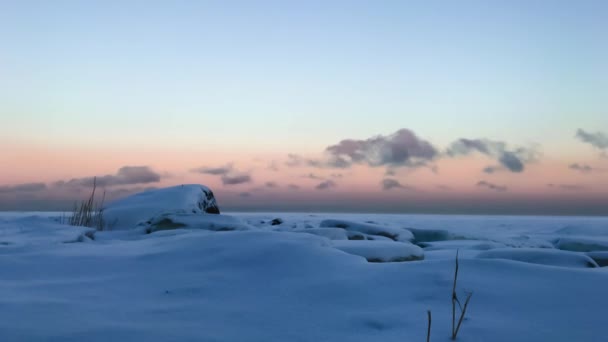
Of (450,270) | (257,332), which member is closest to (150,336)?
(257,332)

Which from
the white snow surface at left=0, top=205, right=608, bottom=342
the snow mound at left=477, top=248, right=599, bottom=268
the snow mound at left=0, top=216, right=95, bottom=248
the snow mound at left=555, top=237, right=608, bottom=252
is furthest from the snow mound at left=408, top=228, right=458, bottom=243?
the snow mound at left=0, top=216, right=95, bottom=248

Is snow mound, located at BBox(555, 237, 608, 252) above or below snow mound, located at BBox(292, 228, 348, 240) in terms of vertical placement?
below

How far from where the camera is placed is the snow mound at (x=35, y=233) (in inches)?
141

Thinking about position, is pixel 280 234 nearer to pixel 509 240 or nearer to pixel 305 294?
pixel 305 294

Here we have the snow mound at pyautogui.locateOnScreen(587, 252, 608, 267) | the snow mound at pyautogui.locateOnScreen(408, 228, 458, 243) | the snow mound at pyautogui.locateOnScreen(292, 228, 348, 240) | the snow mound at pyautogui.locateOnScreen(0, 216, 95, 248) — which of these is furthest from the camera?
the snow mound at pyautogui.locateOnScreen(408, 228, 458, 243)

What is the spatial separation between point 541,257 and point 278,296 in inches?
75.1

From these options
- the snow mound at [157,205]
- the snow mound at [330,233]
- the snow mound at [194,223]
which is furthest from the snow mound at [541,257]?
the snow mound at [157,205]

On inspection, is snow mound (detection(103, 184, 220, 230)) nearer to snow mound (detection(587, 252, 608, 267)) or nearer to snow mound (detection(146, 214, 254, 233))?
snow mound (detection(146, 214, 254, 233))

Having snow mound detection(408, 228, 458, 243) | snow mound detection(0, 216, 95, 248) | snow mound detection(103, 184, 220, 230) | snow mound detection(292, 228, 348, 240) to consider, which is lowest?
snow mound detection(408, 228, 458, 243)

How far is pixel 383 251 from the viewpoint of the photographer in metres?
2.94

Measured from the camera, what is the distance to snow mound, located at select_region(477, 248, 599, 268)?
2.80m

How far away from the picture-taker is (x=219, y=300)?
1.80 m

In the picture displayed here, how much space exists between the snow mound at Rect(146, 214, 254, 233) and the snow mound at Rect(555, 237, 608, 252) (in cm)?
441

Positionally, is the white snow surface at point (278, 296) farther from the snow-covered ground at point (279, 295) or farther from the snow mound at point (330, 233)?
the snow mound at point (330, 233)
